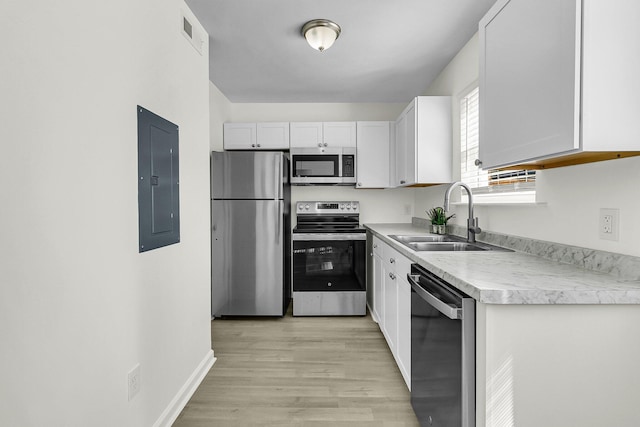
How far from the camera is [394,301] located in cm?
245

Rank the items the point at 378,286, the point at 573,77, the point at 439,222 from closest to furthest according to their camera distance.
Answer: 1. the point at 573,77
2. the point at 439,222
3. the point at 378,286

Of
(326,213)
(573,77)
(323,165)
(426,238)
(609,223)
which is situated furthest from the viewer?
(326,213)

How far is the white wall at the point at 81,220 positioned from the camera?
3.15 ft

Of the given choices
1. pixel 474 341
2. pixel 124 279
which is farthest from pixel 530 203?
pixel 124 279

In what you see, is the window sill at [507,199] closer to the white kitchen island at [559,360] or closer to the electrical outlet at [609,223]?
the electrical outlet at [609,223]

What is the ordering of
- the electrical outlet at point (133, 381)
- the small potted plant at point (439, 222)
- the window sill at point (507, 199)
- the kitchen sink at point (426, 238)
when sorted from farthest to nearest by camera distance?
1. the small potted plant at point (439, 222)
2. the kitchen sink at point (426, 238)
3. the window sill at point (507, 199)
4. the electrical outlet at point (133, 381)

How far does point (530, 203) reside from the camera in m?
1.84

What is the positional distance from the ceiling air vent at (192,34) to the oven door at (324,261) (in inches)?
75.0

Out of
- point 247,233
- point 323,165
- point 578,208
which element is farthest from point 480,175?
point 247,233

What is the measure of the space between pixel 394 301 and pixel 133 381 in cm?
164

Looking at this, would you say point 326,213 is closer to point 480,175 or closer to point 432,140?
point 432,140

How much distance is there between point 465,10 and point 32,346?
268cm

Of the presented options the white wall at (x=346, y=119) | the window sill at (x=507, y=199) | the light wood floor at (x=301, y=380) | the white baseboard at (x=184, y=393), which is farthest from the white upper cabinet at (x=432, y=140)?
the white baseboard at (x=184, y=393)

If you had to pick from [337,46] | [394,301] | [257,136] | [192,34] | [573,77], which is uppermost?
[337,46]
